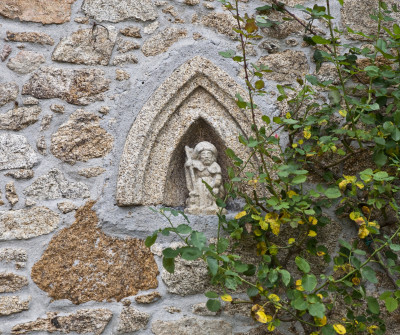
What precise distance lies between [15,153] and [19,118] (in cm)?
18

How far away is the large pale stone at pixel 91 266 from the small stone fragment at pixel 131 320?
0.07 meters

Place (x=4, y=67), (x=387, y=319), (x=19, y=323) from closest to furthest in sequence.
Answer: (x=19, y=323) → (x=387, y=319) → (x=4, y=67)

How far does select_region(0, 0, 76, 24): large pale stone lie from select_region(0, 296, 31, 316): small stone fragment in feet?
4.58

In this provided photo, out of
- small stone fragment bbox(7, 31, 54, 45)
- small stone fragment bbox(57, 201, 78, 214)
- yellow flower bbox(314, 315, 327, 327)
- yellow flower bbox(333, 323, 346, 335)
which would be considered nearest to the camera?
yellow flower bbox(333, 323, 346, 335)

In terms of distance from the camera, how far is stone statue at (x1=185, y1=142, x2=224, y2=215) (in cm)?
244

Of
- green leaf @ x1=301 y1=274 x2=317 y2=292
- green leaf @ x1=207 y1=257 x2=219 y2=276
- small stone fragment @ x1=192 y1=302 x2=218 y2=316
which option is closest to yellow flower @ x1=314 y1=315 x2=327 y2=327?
green leaf @ x1=301 y1=274 x2=317 y2=292

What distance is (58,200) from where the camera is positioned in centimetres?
234

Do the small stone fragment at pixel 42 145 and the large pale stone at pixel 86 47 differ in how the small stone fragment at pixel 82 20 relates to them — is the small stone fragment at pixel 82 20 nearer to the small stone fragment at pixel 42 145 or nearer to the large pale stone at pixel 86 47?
the large pale stone at pixel 86 47

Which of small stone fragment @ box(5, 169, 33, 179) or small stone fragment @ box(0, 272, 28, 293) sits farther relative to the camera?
small stone fragment @ box(5, 169, 33, 179)

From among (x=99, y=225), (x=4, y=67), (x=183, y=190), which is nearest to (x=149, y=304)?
(x=99, y=225)

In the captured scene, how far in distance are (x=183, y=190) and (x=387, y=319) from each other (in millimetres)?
1142

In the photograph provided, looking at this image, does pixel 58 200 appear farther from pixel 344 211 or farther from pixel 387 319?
pixel 387 319

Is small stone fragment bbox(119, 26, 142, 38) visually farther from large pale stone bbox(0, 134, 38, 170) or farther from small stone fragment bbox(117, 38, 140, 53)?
large pale stone bbox(0, 134, 38, 170)

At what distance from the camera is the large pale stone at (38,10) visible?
8.48ft
